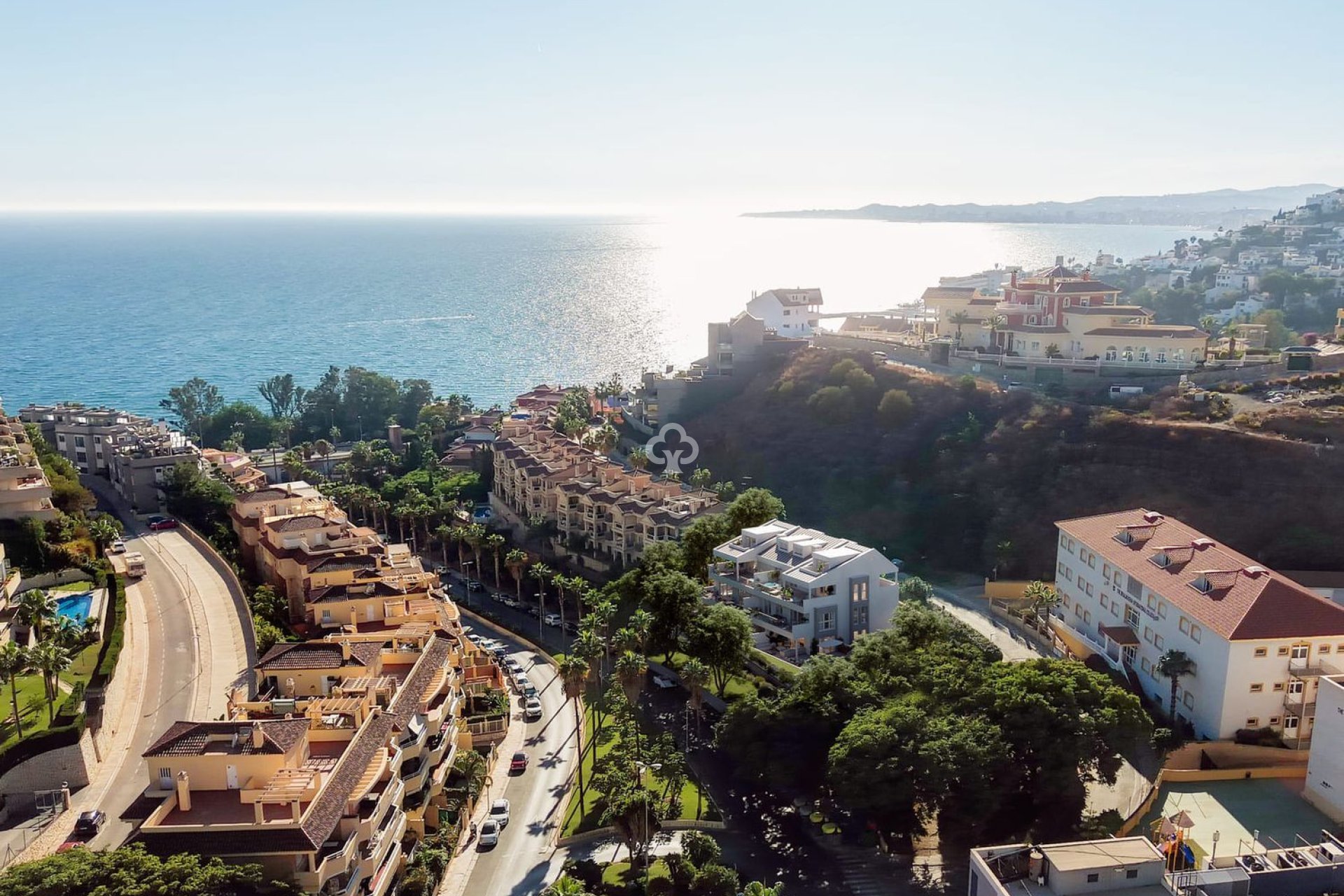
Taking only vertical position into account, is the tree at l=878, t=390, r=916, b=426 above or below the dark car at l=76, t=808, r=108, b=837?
above

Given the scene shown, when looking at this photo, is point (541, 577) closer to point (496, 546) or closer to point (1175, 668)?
point (496, 546)

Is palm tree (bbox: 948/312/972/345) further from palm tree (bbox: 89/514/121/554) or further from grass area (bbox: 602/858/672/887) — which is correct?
palm tree (bbox: 89/514/121/554)

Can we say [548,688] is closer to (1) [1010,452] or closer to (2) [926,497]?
(2) [926,497]

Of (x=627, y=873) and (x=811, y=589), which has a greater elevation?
(x=811, y=589)

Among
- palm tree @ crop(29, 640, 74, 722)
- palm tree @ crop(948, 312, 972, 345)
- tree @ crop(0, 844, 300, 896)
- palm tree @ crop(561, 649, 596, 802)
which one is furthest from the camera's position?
palm tree @ crop(948, 312, 972, 345)

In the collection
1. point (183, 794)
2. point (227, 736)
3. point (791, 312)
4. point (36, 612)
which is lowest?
point (183, 794)

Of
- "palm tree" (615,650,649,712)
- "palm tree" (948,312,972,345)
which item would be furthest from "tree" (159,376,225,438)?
"palm tree" (948,312,972,345)

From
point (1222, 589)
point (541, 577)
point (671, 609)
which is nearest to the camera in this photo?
point (1222, 589)

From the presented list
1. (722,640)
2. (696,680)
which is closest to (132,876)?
(696,680)
